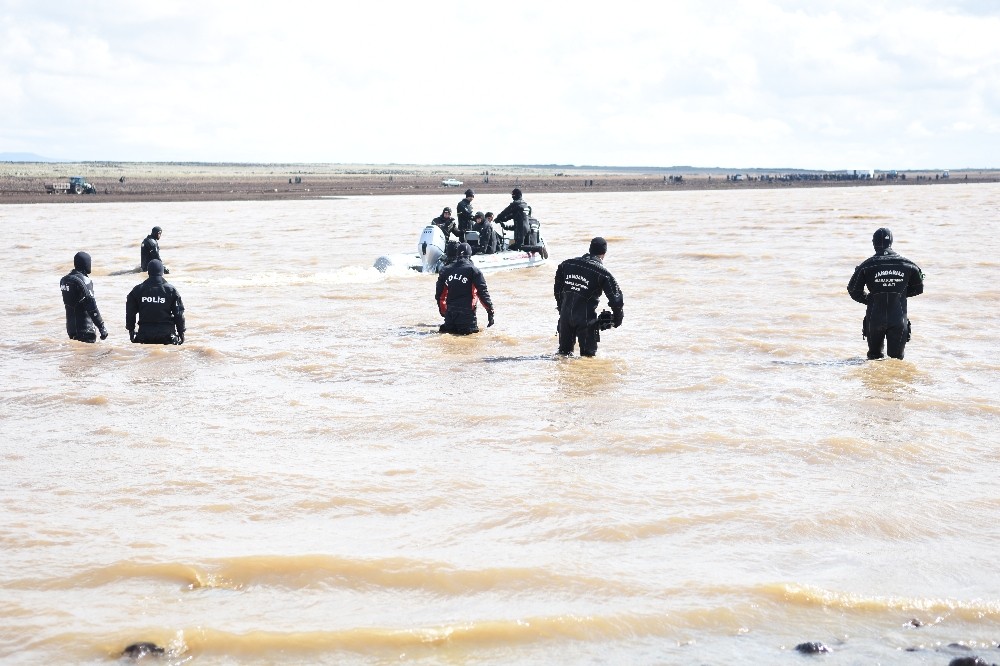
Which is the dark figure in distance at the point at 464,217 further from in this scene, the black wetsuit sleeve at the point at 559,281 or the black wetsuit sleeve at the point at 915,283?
the black wetsuit sleeve at the point at 915,283

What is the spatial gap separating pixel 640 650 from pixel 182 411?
6754mm

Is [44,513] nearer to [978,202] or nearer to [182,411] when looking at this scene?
[182,411]

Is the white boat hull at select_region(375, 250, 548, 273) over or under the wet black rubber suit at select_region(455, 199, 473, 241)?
under

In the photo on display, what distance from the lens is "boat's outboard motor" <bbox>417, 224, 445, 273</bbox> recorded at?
76.3 feet

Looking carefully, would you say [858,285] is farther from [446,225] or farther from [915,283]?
[446,225]

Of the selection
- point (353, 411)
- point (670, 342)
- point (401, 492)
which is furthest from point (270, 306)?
point (401, 492)

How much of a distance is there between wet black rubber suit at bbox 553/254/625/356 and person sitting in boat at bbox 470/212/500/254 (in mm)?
10907

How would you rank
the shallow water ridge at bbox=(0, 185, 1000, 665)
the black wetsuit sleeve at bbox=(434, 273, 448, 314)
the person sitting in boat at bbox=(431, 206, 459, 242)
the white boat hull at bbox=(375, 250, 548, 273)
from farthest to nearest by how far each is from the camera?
the white boat hull at bbox=(375, 250, 548, 273), the person sitting in boat at bbox=(431, 206, 459, 242), the black wetsuit sleeve at bbox=(434, 273, 448, 314), the shallow water ridge at bbox=(0, 185, 1000, 665)

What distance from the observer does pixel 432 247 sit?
2336cm

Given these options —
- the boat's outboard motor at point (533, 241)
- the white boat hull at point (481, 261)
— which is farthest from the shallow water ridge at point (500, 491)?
the boat's outboard motor at point (533, 241)

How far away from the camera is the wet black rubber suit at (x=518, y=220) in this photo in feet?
81.2

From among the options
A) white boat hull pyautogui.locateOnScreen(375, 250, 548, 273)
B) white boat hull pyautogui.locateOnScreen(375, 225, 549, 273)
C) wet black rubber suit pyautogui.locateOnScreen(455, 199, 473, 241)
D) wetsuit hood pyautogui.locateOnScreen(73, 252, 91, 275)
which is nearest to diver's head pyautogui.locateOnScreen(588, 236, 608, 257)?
wetsuit hood pyautogui.locateOnScreen(73, 252, 91, 275)

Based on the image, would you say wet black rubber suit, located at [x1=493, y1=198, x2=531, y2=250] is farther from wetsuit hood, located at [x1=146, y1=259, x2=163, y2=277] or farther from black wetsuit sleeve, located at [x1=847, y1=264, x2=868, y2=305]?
black wetsuit sleeve, located at [x1=847, y1=264, x2=868, y2=305]

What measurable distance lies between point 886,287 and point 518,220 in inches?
544
